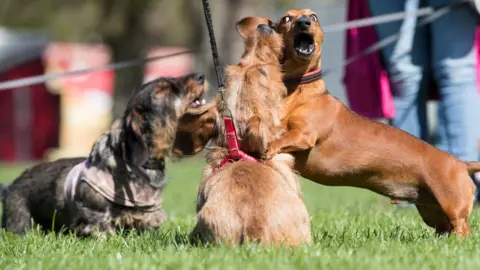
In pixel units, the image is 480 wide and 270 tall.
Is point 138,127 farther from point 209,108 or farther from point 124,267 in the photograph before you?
point 124,267

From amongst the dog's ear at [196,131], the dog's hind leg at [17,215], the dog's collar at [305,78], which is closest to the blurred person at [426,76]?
the dog's collar at [305,78]

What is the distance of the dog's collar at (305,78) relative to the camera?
210 inches

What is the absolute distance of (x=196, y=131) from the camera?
4949mm

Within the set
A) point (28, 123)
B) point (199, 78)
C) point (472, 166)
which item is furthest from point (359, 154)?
point (28, 123)

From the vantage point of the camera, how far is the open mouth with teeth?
5184mm

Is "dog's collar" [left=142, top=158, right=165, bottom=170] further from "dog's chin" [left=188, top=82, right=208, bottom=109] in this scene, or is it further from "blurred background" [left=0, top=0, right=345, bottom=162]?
"blurred background" [left=0, top=0, right=345, bottom=162]

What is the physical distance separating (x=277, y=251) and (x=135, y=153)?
6.29 ft

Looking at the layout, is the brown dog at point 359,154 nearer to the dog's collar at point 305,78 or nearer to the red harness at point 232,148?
the dog's collar at point 305,78

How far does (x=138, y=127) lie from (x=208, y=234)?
5.41 feet

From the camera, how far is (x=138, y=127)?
19.7 ft

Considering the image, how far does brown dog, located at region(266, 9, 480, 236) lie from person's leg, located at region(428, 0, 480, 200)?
1.37 meters

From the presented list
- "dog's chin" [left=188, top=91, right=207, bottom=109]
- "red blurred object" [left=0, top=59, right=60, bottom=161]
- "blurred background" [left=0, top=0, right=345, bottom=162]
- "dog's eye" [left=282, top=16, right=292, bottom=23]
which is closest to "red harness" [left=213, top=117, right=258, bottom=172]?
"dog's eye" [left=282, top=16, right=292, bottom=23]

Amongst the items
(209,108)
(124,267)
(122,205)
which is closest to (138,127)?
(122,205)

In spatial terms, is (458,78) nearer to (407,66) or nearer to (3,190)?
(407,66)
